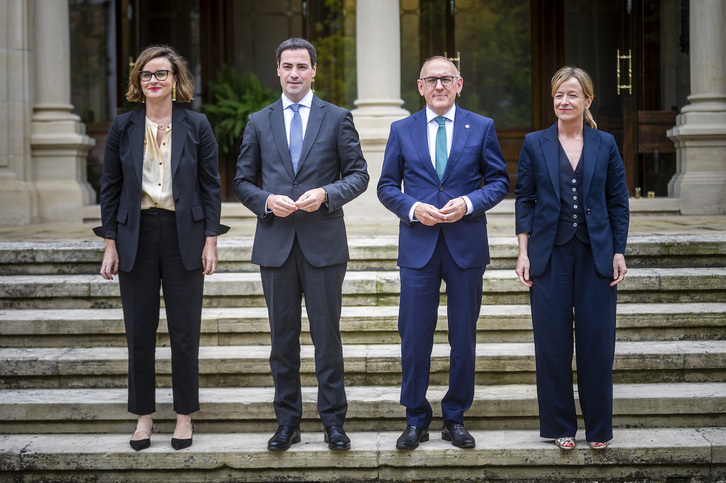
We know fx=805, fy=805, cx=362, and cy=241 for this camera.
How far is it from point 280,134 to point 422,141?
0.76 m

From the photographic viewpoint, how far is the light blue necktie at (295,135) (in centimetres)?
425

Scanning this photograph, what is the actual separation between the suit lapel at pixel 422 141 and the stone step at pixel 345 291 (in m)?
1.61

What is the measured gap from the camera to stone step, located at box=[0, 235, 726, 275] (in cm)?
600

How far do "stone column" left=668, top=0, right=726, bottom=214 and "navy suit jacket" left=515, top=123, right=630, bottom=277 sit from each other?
5433 mm

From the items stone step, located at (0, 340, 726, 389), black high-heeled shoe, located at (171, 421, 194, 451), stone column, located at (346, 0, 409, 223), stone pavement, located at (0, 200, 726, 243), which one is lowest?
black high-heeled shoe, located at (171, 421, 194, 451)

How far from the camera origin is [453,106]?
14.3 ft

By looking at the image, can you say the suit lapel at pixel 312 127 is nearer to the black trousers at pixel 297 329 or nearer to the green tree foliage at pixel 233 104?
the black trousers at pixel 297 329

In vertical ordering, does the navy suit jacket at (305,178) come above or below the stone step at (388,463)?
above

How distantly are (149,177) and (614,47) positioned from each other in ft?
27.0

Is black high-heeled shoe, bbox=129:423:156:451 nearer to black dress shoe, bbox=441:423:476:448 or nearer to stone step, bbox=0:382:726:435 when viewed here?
stone step, bbox=0:382:726:435

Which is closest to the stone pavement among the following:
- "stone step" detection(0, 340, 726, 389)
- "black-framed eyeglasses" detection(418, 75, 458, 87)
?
"stone step" detection(0, 340, 726, 389)

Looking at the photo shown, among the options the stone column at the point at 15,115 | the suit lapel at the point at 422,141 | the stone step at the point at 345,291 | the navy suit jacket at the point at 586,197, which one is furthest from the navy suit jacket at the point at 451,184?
the stone column at the point at 15,115

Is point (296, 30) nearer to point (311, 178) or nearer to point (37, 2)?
point (37, 2)

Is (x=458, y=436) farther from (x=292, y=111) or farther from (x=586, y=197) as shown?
(x=292, y=111)
